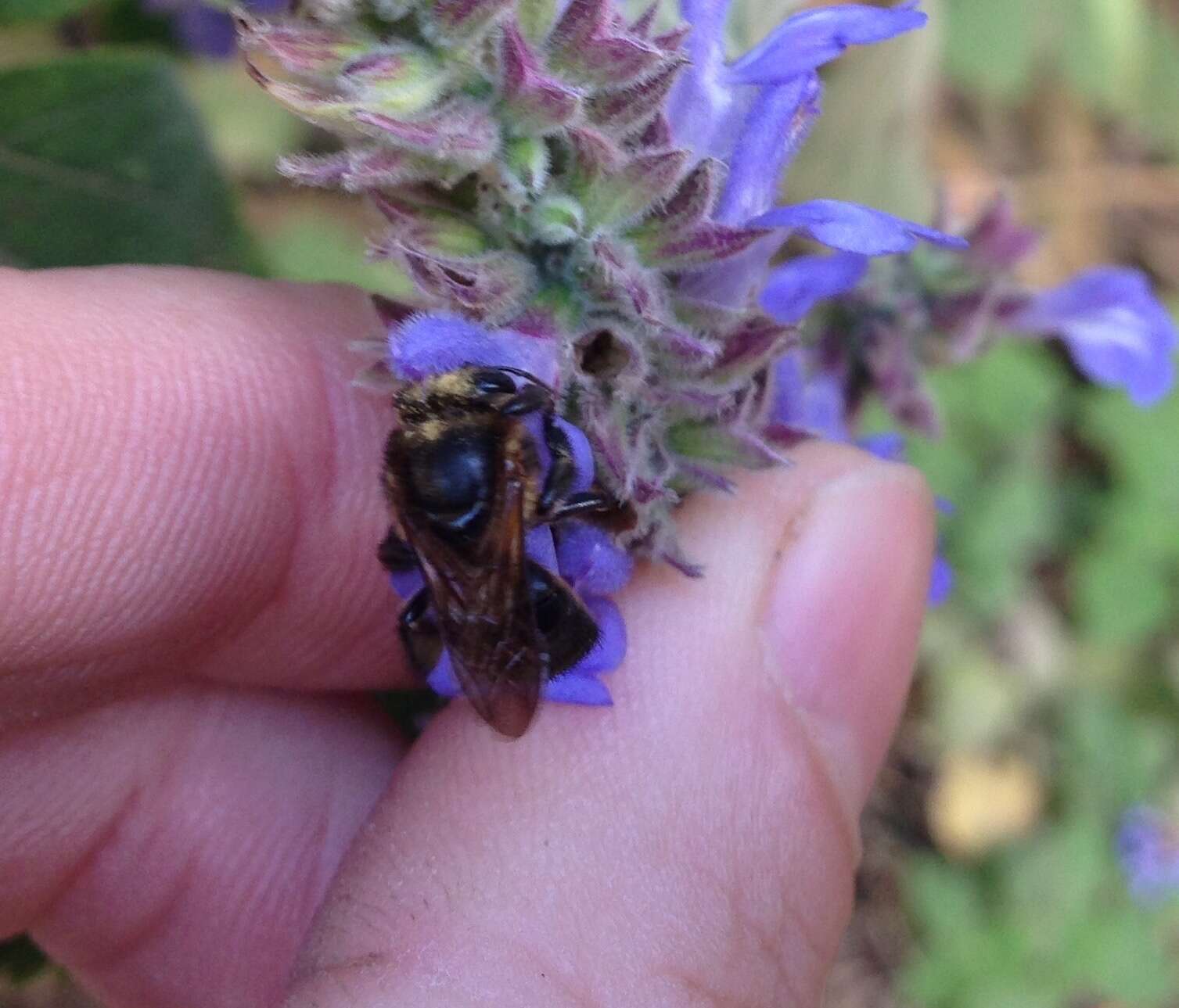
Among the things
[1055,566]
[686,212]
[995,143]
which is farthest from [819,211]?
[995,143]

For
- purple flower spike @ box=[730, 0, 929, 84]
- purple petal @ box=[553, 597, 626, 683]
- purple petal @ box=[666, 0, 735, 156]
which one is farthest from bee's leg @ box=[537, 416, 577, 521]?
purple flower spike @ box=[730, 0, 929, 84]

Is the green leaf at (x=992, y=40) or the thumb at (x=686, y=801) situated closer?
the thumb at (x=686, y=801)

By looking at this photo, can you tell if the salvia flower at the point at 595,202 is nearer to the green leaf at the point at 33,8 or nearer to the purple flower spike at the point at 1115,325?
the green leaf at the point at 33,8

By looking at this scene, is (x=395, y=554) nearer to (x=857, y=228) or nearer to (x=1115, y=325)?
(x=857, y=228)

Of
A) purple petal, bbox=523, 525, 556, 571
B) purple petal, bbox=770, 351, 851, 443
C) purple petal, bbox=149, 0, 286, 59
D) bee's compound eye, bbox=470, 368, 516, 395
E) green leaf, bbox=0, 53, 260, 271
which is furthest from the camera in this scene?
purple petal, bbox=149, 0, 286, 59

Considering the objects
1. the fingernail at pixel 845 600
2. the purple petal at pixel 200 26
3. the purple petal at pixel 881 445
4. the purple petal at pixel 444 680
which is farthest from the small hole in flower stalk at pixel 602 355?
the purple petal at pixel 200 26

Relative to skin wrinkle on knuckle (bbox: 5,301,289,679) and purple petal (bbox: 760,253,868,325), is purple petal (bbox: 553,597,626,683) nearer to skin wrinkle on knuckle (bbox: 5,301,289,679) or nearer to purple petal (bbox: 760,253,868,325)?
purple petal (bbox: 760,253,868,325)
